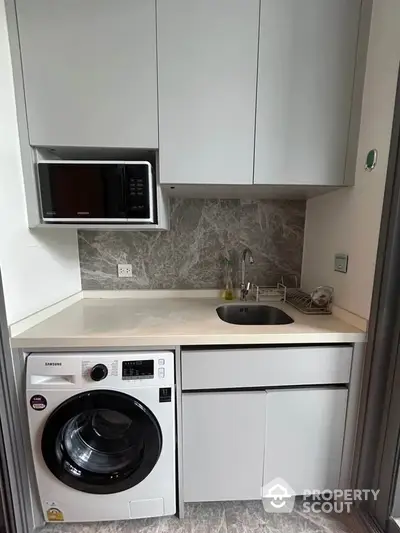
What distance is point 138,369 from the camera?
1104 mm

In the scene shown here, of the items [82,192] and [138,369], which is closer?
[138,369]

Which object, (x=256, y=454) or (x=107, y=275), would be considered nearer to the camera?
(x=256, y=454)

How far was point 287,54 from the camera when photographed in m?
→ 1.17

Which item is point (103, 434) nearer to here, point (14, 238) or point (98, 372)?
point (98, 372)

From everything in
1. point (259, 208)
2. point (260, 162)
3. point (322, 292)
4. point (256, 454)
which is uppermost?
point (260, 162)

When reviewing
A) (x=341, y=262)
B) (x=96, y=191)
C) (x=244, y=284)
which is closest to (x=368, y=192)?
(x=341, y=262)

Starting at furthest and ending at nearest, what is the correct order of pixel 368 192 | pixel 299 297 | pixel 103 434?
pixel 299 297 → pixel 103 434 → pixel 368 192

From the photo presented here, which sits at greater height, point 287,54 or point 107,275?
point 287,54

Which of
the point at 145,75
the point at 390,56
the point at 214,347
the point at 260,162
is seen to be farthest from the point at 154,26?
the point at 214,347

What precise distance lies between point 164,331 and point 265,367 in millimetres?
501

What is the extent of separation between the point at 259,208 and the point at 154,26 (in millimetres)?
1131

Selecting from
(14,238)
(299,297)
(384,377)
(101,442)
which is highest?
(14,238)

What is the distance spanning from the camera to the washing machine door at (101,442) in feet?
3.59

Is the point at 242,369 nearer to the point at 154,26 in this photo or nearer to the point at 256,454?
the point at 256,454
